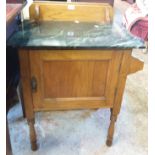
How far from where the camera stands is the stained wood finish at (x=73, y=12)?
4.45 ft

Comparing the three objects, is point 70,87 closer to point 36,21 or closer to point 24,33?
point 24,33

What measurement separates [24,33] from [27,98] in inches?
13.5

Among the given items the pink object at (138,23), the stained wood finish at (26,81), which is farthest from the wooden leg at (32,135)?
the pink object at (138,23)

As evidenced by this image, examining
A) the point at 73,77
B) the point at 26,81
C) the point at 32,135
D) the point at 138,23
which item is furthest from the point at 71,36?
the point at 138,23

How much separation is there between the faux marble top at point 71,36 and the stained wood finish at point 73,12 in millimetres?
73

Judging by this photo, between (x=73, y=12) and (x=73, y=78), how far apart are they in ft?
1.70

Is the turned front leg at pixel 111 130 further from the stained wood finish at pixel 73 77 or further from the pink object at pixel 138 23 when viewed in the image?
the pink object at pixel 138 23

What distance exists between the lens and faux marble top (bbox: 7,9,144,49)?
3.18 feet

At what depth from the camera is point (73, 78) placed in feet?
3.64

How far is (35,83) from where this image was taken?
1.09 metres

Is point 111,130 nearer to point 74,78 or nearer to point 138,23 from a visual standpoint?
point 74,78

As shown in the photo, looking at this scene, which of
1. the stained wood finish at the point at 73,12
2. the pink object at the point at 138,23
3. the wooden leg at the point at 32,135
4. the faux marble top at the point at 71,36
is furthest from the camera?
the pink object at the point at 138,23

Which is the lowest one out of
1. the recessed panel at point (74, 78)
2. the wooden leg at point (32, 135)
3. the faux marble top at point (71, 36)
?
the wooden leg at point (32, 135)
